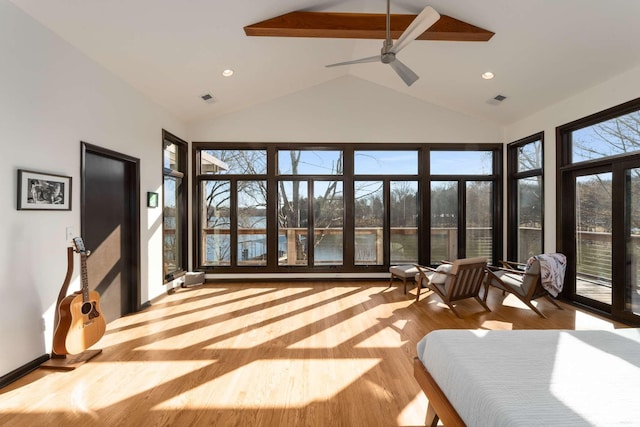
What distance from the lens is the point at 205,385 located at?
2.52m

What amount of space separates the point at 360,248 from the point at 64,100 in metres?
4.85

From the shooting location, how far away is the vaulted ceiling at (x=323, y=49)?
10.3 ft

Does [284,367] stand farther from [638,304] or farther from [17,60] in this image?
[638,304]

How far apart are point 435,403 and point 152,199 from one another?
4.37m

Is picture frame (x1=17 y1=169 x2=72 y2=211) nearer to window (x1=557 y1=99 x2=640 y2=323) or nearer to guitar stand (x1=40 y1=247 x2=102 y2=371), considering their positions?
guitar stand (x1=40 y1=247 x2=102 y2=371)

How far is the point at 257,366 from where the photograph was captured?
2.83m

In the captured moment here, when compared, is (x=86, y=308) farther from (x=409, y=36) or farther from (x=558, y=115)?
(x=558, y=115)

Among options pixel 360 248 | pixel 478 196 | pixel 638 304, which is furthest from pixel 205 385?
pixel 478 196

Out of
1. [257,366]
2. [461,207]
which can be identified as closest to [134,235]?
[257,366]

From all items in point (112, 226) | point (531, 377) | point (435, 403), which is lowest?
point (435, 403)

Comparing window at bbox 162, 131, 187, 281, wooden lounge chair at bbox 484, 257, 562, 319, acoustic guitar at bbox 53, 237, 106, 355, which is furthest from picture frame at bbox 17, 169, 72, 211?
wooden lounge chair at bbox 484, 257, 562, 319

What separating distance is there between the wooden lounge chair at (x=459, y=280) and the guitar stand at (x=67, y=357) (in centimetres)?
393

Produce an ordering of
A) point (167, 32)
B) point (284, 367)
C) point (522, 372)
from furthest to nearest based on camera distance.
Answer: point (167, 32) → point (284, 367) → point (522, 372)

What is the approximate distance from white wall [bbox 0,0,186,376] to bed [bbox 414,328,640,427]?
10.2 feet
